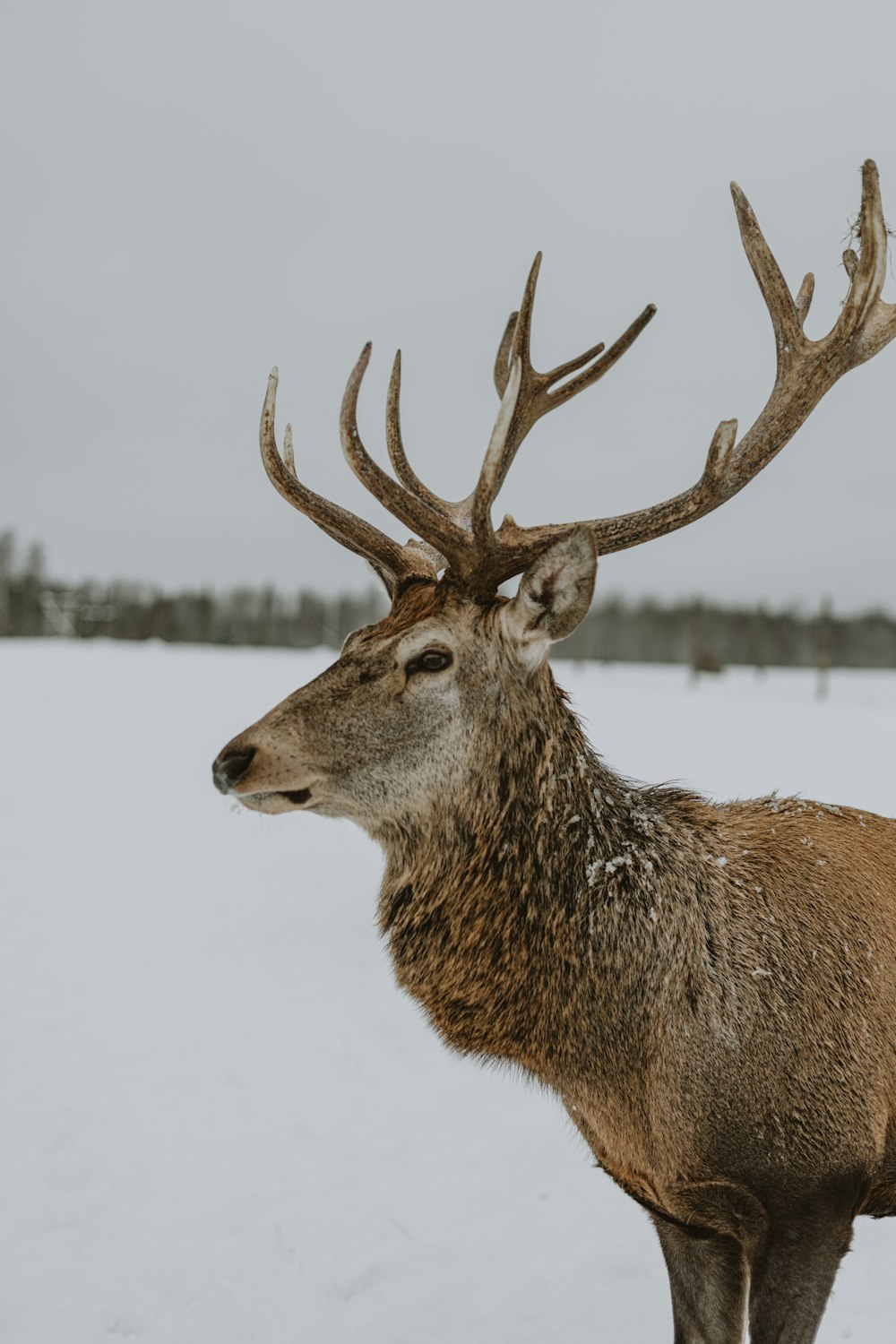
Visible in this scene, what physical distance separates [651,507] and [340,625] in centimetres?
4297

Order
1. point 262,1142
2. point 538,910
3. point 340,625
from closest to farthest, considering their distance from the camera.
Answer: point 538,910, point 262,1142, point 340,625

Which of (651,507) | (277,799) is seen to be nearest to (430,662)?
(277,799)

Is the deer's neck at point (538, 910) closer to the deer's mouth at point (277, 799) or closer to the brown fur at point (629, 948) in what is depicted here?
the brown fur at point (629, 948)

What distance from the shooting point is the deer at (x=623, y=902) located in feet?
9.16

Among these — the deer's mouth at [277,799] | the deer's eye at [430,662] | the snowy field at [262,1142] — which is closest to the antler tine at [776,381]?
the deer's eye at [430,662]

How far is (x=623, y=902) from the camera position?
9.95ft

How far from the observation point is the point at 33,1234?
4.44 metres

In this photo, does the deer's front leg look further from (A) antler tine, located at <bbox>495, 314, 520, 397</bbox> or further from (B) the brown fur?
(A) antler tine, located at <bbox>495, 314, 520, 397</bbox>

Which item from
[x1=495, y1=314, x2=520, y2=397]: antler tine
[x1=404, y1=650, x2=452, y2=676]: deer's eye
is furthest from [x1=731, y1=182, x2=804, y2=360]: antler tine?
[x1=404, y1=650, x2=452, y2=676]: deer's eye

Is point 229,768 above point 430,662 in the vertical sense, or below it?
below

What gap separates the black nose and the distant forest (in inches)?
1478

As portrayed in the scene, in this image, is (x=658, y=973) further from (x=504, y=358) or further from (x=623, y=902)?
(x=504, y=358)

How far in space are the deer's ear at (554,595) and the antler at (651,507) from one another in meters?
0.15

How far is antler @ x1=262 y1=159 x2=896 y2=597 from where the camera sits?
10.5ft
